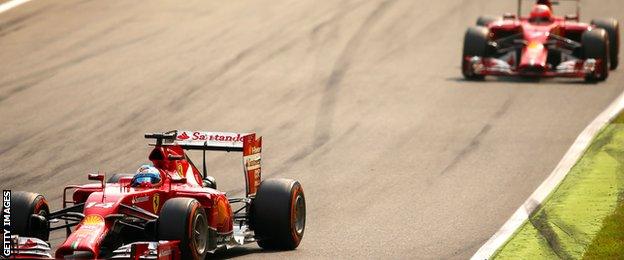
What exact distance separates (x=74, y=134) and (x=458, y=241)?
1026 cm

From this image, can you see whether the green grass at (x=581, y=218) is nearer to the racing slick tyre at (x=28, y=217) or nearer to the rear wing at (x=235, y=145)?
the rear wing at (x=235, y=145)

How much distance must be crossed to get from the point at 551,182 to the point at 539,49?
34.5ft

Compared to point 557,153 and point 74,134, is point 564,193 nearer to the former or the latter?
point 557,153

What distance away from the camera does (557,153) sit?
24281 mm

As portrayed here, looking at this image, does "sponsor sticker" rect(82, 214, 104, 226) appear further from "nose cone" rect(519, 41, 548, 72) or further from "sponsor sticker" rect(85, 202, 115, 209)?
"nose cone" rect(519, 41, 548, 72)

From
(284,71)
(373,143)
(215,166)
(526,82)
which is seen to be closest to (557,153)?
(373,143)

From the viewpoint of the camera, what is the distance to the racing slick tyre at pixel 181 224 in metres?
14.7

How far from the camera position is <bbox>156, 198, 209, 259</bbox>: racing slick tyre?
14.7 metres

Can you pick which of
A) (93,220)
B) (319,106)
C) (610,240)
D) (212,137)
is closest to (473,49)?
(319,106)

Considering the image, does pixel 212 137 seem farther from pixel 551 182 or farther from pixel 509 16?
pixel 509 16

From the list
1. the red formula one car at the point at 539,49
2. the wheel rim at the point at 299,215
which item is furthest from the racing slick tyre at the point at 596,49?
the wheel rim at the point at 299,215

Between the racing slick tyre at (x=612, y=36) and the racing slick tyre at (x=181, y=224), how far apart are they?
20.1m

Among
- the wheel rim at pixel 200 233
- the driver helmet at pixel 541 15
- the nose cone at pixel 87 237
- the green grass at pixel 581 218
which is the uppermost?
the driver helmet at pixel 541 15

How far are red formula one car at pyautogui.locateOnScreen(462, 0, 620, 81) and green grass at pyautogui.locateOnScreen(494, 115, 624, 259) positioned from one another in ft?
25.4
